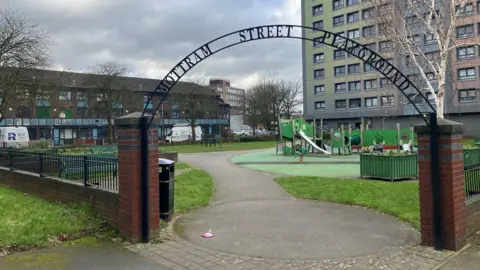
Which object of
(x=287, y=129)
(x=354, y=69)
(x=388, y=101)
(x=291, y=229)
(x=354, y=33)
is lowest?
(x=291, y=229)

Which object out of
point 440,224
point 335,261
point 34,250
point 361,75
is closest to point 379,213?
point 440,224

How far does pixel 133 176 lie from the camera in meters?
5.91

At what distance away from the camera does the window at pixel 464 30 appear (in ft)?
151

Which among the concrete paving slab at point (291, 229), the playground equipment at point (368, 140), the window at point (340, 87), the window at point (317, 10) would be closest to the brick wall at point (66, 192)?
the concrete paving slab at point (291, 229)

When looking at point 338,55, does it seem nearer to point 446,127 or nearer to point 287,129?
point 287,129

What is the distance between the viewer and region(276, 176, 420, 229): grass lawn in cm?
804

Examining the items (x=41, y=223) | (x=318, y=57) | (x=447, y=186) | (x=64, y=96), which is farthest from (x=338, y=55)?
(x=41, y=223)

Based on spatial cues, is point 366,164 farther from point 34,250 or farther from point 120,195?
point 34,250

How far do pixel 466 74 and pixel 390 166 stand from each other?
42.0 metres

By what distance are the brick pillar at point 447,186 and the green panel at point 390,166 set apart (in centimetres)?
713

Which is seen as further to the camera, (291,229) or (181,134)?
(181,134)

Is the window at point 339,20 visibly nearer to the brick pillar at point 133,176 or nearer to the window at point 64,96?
the window at point 64,96

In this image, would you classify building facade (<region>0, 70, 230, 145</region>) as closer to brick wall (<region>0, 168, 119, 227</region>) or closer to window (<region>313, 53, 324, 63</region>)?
window (<region>313, 53, 324, 63</region>)

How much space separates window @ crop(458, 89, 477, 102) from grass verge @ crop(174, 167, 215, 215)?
1735 inches
